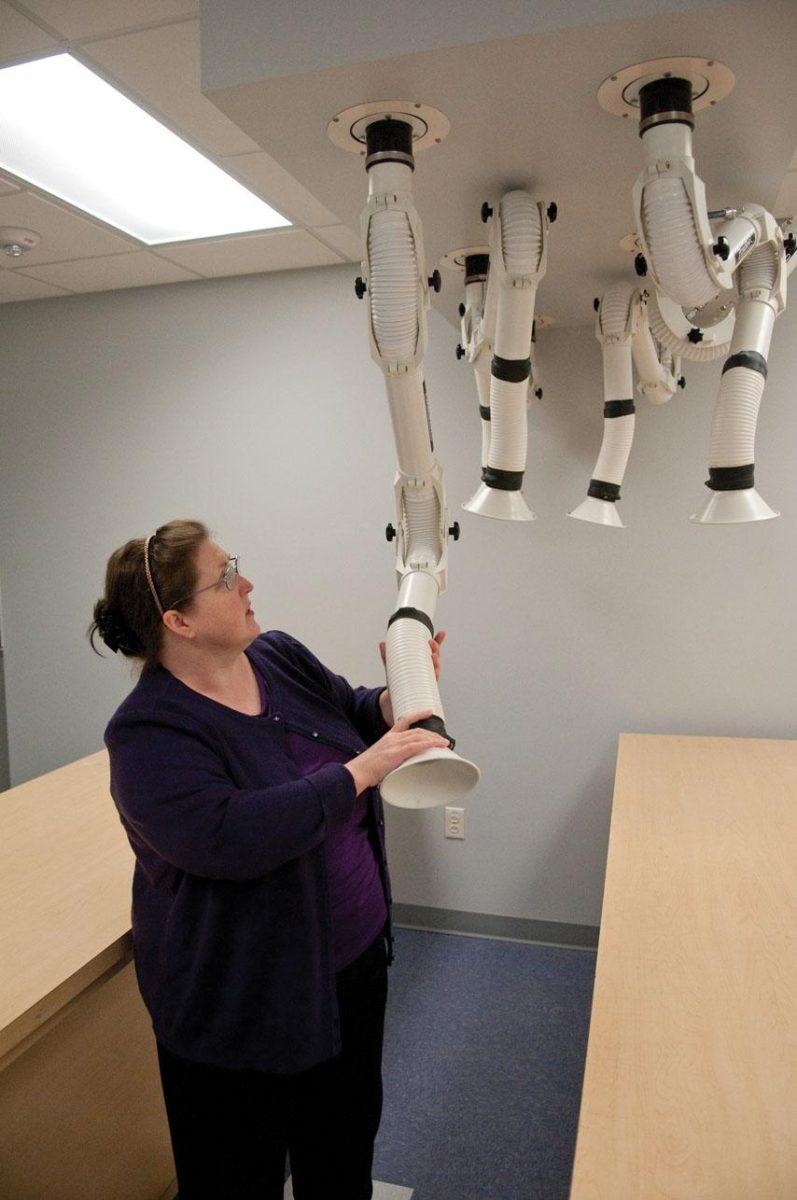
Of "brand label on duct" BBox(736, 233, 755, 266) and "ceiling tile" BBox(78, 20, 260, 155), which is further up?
"ceiling tile" BBox(78, 20, 260, 155)

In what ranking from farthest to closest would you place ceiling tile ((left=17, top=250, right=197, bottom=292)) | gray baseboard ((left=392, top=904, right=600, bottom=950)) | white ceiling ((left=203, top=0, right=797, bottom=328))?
gray baseboard ((left=392, top=904, right=600, bottom=950)) → ceiling tile ((left=17, top=250, right=197, bottom=292)) → white ceiling ((left=203, top=0, right=797, bottom=328))

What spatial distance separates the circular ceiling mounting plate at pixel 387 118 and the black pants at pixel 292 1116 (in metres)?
1.38

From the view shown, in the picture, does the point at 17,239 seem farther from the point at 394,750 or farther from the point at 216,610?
the point at 394,750

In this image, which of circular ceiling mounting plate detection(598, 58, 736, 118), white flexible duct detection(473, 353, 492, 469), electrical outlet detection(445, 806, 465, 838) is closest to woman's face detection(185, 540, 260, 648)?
white flexible duct detection(473, 353, 492, 469)

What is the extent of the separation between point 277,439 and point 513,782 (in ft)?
4.96

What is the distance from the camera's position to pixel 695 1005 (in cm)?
130

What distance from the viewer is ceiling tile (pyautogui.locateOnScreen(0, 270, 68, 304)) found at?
314cm

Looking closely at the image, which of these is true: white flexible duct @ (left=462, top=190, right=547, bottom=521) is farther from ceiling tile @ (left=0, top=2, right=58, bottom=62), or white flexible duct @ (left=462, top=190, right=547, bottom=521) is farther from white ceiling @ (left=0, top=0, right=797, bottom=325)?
ceiling tile @ (left=0, top=2, right=58, bottom=62)

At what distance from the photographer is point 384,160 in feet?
4.44

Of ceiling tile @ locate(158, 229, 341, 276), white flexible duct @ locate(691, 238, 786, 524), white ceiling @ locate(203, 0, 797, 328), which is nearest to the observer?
white ceiling @ locate(203, 0, 797, 328)

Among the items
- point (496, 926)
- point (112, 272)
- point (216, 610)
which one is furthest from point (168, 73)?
point (496, 926)

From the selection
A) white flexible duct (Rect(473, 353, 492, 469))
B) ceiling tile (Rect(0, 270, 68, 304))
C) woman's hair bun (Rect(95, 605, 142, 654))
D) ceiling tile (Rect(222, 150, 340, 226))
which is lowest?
woman's hair bun (Rect(95, 605, 142, 654))

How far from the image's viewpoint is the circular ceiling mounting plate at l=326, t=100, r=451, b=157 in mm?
1340

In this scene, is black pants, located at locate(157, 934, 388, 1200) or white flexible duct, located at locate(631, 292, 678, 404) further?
white flexible duct, located at locate(631, 292, 678, 404)
